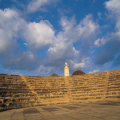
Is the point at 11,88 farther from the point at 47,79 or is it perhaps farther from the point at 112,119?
the point at 112,119

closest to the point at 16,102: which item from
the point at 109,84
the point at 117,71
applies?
the point at 109,84

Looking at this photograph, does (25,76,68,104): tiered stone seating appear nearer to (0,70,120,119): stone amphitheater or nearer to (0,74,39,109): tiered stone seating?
(0,70,120,119): stone amphitheater

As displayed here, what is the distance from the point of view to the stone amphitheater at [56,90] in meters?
14.0

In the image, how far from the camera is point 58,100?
15.7 m

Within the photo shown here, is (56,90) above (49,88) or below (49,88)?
below

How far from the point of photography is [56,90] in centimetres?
1773

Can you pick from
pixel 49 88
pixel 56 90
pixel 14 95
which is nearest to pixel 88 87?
pixel 56 90

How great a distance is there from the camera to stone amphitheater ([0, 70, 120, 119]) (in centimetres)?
1405

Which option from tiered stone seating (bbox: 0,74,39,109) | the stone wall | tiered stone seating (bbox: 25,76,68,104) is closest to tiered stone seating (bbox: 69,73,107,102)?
the stone wall

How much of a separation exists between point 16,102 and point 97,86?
1273cm

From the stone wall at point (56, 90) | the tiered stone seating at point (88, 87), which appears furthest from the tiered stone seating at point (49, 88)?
the tiered stone seating at point (88, 87)

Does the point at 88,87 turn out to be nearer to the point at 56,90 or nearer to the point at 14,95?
the point at 56,90

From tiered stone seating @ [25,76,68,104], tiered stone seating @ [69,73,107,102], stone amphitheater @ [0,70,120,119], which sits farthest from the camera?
tiered stone seating @ [69,73,107,102]

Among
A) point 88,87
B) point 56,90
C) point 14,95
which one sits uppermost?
point 88,87
